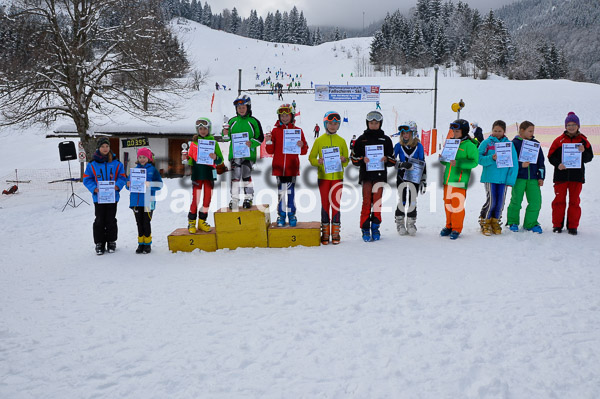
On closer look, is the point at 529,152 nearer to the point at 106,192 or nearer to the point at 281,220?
the point at 281,220

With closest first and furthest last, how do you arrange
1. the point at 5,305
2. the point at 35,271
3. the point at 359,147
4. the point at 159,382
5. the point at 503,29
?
the point at 159,382
the point at 5,305
the point at 35,271
the point at 359,147
the point at 503,29

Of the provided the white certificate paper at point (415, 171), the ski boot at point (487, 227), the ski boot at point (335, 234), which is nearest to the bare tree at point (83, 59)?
the ski boot at point (335, 234)

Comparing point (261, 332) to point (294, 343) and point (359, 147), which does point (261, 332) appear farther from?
point (359, 147)

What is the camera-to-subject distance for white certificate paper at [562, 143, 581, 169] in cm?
627

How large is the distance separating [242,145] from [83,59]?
12.5m

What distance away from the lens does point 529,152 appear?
644 centimetres

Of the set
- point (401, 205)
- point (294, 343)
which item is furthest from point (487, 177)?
point (294, 343)

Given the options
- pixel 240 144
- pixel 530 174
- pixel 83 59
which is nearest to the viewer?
pixel 240 144

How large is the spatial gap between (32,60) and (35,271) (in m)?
12.0

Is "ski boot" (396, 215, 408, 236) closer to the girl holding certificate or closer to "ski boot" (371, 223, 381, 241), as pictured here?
"ski boot" (371, 223, 381, 241)

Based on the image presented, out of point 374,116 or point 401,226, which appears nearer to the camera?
point 374,116

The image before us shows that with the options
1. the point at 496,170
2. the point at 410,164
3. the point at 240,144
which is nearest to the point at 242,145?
the point at 240,144

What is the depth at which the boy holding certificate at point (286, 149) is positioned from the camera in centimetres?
623

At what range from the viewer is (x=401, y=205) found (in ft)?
22.7
